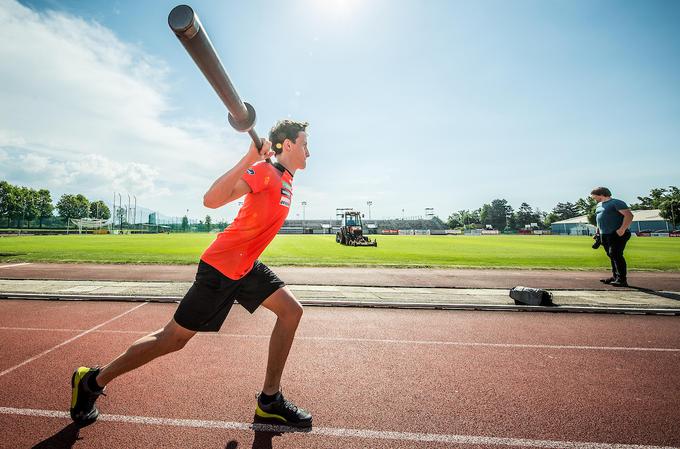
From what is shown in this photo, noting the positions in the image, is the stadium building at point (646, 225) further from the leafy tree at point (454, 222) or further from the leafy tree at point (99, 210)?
the leafy tree at point (99, 210)

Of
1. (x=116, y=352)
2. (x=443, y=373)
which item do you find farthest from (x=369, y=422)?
(x=116, y=352)

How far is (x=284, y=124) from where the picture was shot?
9.45 ft

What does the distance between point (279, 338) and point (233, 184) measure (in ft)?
4.47

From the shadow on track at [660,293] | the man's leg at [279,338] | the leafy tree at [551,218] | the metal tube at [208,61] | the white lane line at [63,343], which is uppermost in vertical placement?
the leafy tree at [551,218]

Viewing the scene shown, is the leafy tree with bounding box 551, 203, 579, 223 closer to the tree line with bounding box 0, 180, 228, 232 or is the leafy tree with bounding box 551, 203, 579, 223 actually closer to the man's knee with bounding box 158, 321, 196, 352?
the tree line with bounding box 0, 180, 228, 232

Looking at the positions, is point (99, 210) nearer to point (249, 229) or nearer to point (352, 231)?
point (352, 231)

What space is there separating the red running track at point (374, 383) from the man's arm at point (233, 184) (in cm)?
180

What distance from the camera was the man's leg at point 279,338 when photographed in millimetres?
2650

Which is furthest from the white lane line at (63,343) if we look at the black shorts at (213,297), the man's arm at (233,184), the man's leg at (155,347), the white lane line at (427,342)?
the man's arm at (233,184)

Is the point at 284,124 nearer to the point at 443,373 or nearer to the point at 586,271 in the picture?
the point at 443,373

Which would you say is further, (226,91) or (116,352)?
(116,352)

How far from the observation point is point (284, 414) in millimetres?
2541

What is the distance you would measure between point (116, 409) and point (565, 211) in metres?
163

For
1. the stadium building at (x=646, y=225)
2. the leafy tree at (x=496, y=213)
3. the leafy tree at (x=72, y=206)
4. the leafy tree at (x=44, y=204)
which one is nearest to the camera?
the stadium building at (x=646, y=225)
